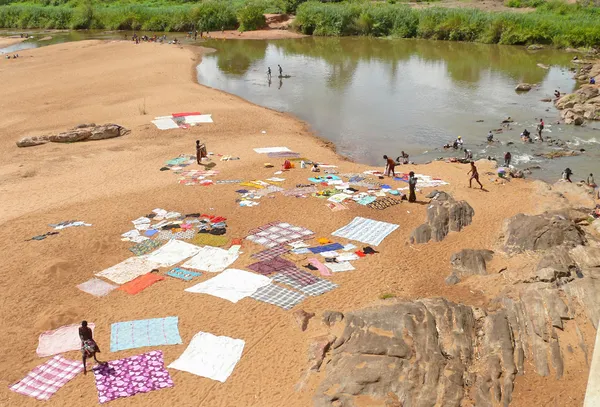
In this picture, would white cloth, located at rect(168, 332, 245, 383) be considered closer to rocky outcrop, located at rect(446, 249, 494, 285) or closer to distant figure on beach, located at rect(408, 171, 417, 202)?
rocky outcrop, located at rect(446, 249, 494, 285)

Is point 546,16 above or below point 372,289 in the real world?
above

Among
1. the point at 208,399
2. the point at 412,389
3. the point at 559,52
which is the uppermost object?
the point at 559,52

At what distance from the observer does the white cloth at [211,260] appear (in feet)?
51.2

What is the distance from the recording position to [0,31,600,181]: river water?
3000 centimetres

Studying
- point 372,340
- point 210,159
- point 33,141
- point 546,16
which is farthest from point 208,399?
point 546,16

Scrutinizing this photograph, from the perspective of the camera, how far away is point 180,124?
3281 cm

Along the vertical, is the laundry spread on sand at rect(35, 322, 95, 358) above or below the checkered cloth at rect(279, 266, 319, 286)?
below

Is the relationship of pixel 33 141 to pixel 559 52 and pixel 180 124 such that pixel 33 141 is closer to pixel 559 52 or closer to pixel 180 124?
pixel 180 124

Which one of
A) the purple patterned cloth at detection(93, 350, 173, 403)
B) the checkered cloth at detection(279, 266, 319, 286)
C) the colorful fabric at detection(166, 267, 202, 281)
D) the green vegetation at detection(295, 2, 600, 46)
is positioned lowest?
the purple patterned cloth at detection(93, 350, 173, 403)

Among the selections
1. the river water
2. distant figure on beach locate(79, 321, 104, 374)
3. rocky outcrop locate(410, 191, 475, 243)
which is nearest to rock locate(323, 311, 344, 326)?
distant figure on beach locate(79, 321, 104, 374)

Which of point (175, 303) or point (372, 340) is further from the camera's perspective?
point (175, 303)

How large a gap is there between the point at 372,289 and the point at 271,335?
3216 millimetres

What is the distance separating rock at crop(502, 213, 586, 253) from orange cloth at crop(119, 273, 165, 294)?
33.8 ft

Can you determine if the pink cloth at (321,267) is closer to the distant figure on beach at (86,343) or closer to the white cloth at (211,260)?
the white cloth at (211,260)
